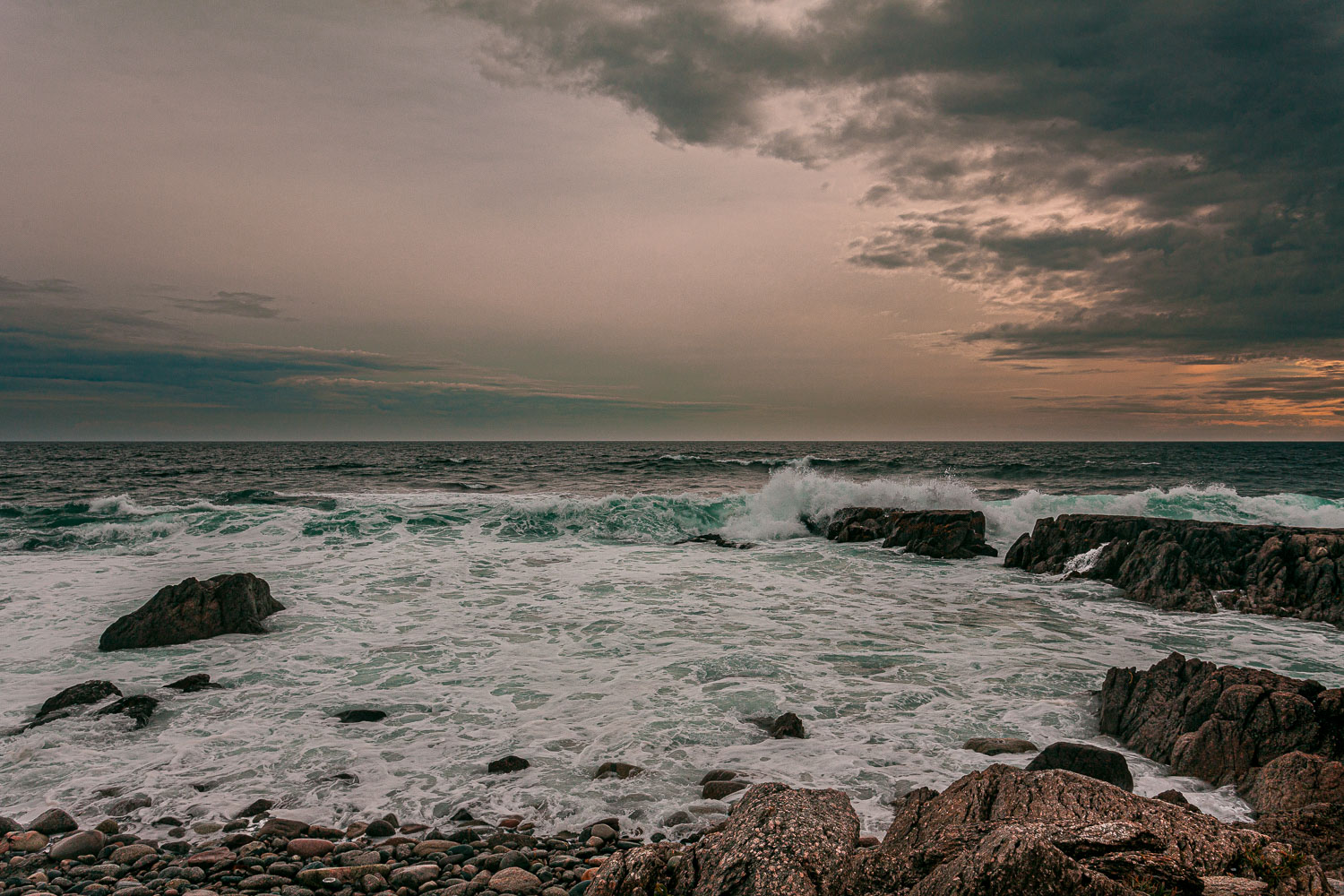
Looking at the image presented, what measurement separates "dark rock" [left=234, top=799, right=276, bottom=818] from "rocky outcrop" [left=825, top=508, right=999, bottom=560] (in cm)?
1549

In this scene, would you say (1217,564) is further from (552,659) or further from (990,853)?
(990,853)

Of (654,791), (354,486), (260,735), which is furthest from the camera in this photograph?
(354,486)

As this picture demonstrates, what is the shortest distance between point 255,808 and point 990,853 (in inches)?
211

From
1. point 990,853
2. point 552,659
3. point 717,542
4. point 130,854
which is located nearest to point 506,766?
point 130,854

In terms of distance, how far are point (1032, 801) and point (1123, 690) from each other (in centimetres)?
388

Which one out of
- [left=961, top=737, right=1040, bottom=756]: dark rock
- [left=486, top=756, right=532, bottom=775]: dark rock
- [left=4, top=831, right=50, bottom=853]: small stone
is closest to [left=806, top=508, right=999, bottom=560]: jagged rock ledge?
[left=961, top=737, right=1040, bottom=756]: dark rock

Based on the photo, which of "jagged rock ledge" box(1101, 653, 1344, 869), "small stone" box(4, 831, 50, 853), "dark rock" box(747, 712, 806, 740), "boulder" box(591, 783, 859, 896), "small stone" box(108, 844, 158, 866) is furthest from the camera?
"dark rock" box(747, 712, 806, 740)

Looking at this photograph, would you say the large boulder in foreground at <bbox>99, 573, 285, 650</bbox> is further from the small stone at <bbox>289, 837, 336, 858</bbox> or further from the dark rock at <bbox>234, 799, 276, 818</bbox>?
the small stone at <bbox>289, 837, 336, 858</bbox>

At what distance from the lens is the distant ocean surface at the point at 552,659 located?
5699mm

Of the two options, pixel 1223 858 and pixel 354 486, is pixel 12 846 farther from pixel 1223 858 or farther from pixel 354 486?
pixel 354 486

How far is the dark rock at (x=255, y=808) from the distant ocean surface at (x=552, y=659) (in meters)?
0.15

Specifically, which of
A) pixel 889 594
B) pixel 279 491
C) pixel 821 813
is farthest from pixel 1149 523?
pixel 279 491

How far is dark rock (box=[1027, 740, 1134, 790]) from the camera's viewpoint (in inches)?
203

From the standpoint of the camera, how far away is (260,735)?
21.7ft
